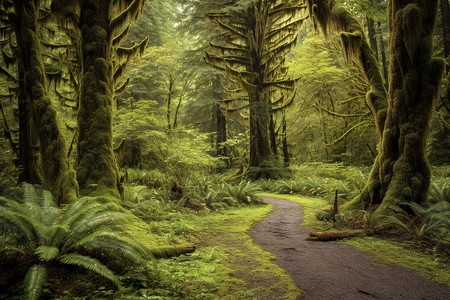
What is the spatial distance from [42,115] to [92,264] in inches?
180

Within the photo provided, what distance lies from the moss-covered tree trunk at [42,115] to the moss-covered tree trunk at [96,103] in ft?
1.19

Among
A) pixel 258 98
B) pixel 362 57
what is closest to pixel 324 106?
pixel 258 98

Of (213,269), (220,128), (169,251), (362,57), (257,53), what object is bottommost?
(213,269)

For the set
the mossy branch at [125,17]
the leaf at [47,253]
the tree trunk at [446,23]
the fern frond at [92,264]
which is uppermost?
the tree trunk at [446,23]

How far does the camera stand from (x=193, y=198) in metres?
8.09

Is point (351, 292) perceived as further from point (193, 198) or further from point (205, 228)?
point (193, 198)

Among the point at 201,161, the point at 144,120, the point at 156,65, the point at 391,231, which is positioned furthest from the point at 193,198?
the point at 156,65

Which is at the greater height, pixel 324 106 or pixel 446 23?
pixel 446 23

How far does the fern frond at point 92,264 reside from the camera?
223cm

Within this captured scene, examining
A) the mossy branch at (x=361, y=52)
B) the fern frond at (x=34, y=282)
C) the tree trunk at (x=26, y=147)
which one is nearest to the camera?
the fern frond at (x=34, y=282)

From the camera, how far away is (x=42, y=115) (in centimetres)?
542

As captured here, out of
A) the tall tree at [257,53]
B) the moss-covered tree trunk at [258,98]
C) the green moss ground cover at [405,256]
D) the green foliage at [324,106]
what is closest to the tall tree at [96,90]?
the green moss ground cover at [405,256]

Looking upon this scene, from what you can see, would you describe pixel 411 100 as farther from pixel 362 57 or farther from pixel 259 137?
pixel 259 137

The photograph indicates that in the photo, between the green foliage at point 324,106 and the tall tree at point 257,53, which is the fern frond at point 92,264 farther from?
the green foliage at point 324,106
